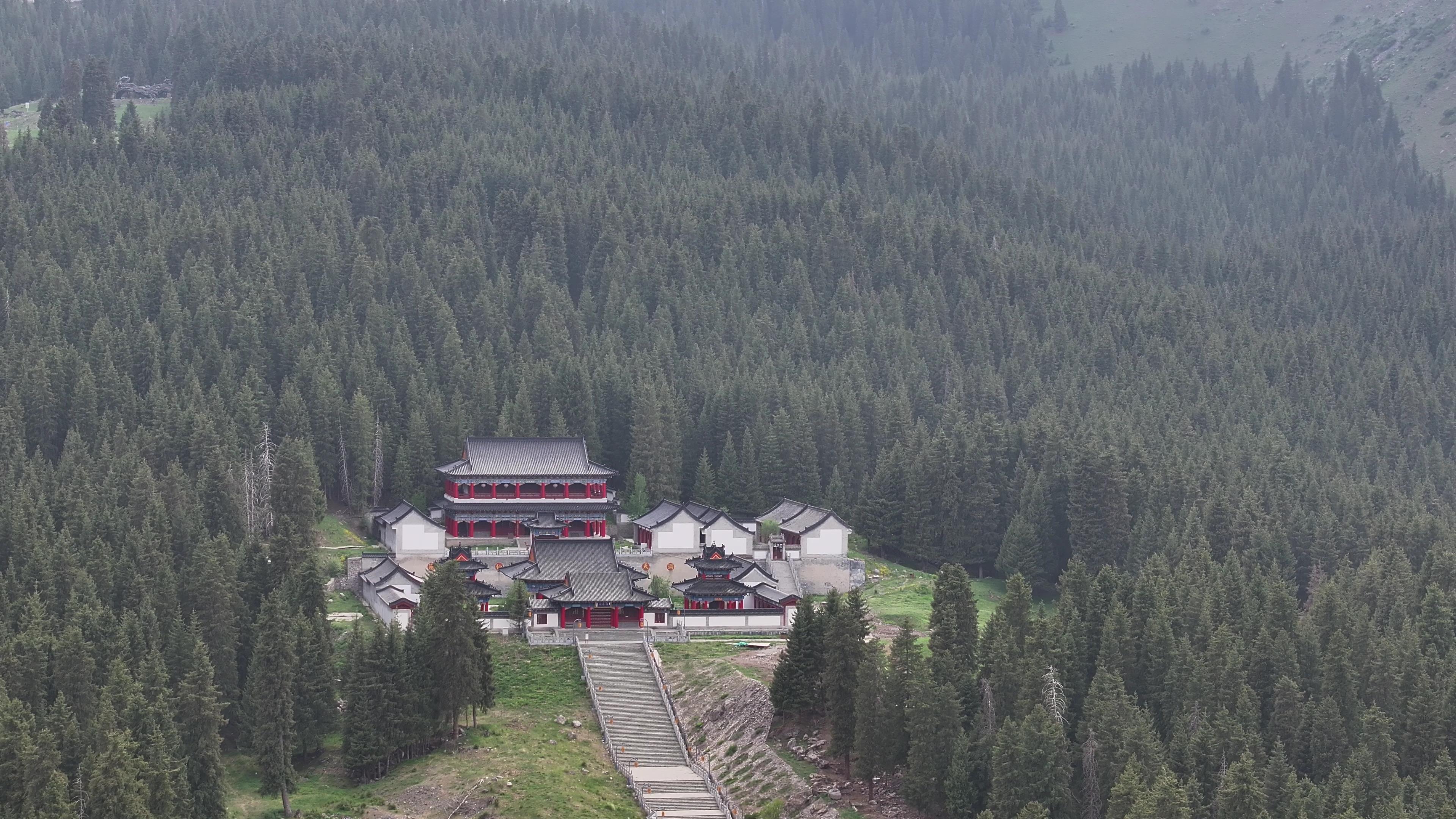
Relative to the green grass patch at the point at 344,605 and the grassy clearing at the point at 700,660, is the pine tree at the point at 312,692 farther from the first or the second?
the grassy clearing at the point at 700,660

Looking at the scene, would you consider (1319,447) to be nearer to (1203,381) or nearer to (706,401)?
(1203,381)

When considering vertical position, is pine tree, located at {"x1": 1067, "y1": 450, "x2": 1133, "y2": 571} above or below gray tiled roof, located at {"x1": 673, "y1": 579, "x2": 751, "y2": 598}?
above

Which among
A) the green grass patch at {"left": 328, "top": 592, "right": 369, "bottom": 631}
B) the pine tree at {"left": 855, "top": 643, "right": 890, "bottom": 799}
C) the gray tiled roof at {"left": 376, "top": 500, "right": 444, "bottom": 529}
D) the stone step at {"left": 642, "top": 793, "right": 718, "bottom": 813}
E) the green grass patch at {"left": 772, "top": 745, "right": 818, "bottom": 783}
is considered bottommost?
the stone step at {"left": 642, "top": 793, "right": 718, "bottom": 813}

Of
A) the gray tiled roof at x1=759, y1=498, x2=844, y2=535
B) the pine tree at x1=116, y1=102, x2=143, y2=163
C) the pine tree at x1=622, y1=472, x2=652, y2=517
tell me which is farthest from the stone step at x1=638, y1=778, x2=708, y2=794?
the pine tree at x1=116, y1=102, x2=143, y2=163

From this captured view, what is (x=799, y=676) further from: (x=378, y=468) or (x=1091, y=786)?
(x=378, y=468)


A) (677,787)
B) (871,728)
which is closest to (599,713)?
(677,787)

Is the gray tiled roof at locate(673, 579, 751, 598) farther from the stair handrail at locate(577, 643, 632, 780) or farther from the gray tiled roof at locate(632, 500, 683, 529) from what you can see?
the gray tiled roof at locate(632, 500, 683, 529)

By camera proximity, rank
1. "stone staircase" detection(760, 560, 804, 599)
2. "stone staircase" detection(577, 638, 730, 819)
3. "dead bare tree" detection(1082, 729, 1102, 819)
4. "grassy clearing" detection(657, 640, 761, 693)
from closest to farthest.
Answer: "dead bare tree" detection(1082, 729, 1102, 819) → "stone staircase" detection(577, 638, 730, 819) → "grassy clearing" detection(657, 640, 761, 693) → "stone staircase" detection(760, 560, 804, 599)
